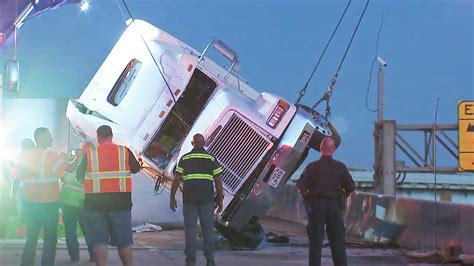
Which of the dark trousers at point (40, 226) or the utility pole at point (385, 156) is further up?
the utility pole at point (385, 156)

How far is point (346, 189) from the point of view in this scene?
29.8ft

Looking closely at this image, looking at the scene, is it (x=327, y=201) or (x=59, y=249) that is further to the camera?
(x=59, y=249)

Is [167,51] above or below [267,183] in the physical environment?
above

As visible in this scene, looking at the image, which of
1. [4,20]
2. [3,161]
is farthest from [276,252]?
[4,20]

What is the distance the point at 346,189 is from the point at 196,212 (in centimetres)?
182

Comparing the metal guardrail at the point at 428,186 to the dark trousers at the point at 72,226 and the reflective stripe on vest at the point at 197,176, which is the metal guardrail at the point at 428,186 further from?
the reflective stripe on vest at the point at 197,176

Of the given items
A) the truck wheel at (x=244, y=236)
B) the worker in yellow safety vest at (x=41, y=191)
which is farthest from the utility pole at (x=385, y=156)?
the worker in yellow safety vest at (x=41, y=191)

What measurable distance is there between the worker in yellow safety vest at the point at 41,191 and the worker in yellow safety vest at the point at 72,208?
3.87ft

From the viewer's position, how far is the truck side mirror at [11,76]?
10492 mm

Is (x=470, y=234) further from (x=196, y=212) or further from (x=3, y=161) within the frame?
(x=3, y=161)

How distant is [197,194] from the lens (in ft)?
31.5

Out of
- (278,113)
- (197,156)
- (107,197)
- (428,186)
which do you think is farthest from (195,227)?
(428,186)

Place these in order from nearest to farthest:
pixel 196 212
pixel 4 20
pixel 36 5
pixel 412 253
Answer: pixel 196 212
pixel 412 253
pixel 4 20
pixel 36 5

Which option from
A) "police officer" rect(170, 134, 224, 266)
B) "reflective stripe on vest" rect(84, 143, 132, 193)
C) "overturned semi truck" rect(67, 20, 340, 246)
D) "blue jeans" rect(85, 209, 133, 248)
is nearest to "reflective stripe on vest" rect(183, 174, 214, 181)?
"police officer" rect(170, 134, 224, 266)
